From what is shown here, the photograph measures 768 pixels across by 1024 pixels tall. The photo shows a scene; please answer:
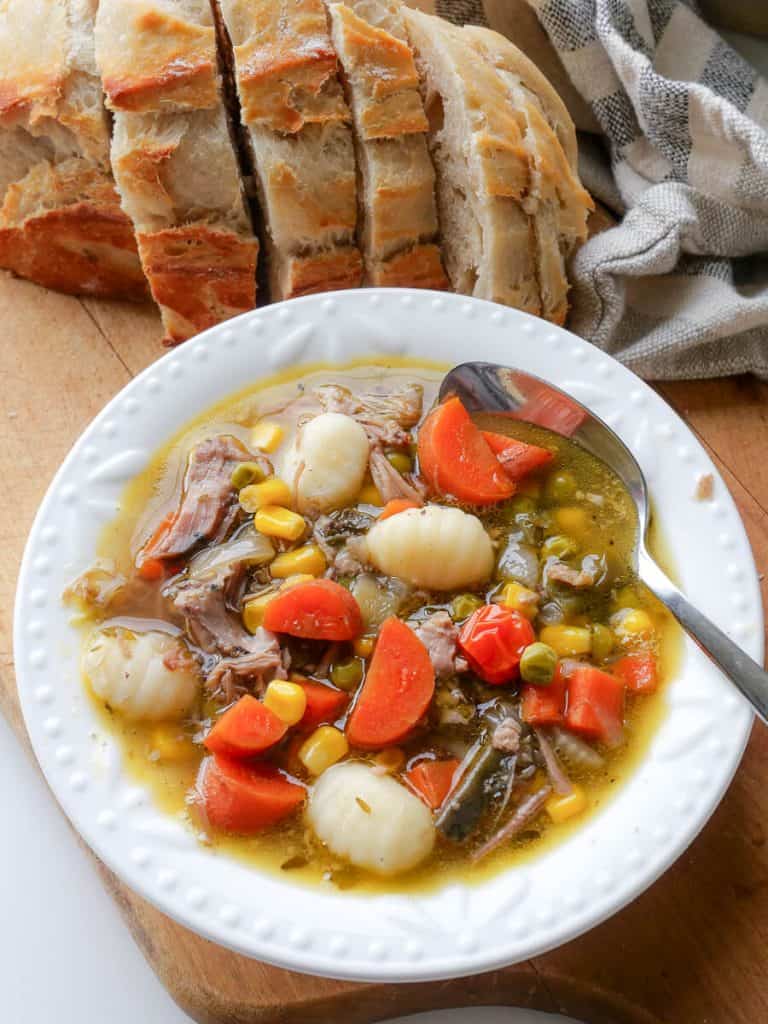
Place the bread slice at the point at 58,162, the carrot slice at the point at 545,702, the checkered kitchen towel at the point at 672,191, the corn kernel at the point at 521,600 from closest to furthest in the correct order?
the carrot slice at the point at 545,702
the corn kernel at the point at 521,600
the bread slice at the point at 58,162
the checkered kitchen towel at the point at 672,191

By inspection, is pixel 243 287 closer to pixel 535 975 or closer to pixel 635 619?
pixel 635 619

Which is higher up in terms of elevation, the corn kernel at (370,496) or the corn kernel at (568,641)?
the corn kernel at (370,496)

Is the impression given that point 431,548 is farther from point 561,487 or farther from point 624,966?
point 624,966

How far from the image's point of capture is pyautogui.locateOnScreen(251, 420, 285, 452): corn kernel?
2.71 m

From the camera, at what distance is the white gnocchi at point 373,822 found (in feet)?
7.13

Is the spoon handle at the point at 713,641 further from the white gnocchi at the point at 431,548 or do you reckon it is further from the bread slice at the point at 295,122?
the bread slice at the point at 295,122

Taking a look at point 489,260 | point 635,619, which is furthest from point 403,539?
Result: point 489,260

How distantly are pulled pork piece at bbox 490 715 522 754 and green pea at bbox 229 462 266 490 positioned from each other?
862 mm

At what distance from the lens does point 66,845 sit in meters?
2.84

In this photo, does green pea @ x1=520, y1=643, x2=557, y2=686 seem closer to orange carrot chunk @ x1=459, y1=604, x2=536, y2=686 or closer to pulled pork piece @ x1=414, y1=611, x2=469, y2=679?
orange carrot chunk @ x1=459, y1=604, x2=536, y2=686

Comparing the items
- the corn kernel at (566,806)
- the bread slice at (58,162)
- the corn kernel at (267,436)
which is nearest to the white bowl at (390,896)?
the corn kernel at (566,806)

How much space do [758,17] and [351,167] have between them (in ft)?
5.51

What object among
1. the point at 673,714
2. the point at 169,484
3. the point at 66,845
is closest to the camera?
the point at 673,714

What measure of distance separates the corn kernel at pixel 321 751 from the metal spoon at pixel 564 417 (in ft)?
2.74
